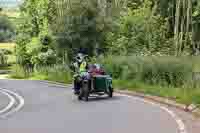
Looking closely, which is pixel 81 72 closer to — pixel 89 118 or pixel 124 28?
pixel 89 118

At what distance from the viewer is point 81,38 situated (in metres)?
40.3

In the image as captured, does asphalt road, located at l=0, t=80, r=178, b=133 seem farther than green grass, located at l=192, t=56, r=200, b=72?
No

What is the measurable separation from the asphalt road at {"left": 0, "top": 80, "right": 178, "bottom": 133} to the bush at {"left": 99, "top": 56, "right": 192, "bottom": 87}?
5.57 meters

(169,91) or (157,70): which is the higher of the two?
(157,70)

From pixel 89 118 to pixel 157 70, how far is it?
12.6 meters

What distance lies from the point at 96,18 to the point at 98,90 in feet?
64.9

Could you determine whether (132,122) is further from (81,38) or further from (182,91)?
(81,38)

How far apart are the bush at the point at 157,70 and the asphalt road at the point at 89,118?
5.57 metres

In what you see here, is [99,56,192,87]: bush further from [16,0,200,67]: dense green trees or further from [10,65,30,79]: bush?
[10,65,30,79]: bush

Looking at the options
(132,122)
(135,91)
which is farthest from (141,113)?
(135,91)

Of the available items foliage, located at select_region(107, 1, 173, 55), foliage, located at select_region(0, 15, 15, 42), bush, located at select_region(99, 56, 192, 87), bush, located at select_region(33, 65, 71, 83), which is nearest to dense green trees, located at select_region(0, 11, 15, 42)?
foliage, located at select_region(0, 15, 15, 42)

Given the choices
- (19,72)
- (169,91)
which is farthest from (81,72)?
(19,72)

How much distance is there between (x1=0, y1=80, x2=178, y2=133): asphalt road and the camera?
12805 mm

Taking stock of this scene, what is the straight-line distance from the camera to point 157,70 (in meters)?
27.2
